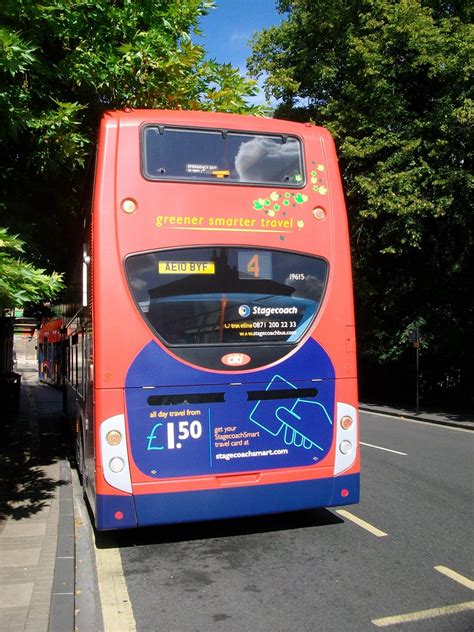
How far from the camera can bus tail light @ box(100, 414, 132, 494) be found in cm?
515

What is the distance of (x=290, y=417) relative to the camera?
5.64m

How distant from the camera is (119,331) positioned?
5.22 meters

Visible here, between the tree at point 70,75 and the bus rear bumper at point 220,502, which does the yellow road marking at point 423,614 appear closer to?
the bus rear bumper at point 220,502

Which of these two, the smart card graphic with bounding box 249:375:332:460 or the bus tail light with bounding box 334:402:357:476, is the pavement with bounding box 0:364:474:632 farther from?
the bus tail light with bounding box 334:402:357:476

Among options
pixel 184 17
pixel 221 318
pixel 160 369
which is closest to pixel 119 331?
pixel 160 369

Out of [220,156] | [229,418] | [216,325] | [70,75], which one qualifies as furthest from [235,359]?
[70,75]

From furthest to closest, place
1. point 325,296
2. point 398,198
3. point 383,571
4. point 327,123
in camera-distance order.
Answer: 1. point 327,123
2. point 398,198
3. point 325,296
4. point 383,571

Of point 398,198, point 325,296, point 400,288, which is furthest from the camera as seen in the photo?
point 400,288

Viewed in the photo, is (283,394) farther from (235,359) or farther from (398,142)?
(398,142)

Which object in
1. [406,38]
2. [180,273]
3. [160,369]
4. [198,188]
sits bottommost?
[160,369]

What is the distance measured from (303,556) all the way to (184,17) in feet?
21.5

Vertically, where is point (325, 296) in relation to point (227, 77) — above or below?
below

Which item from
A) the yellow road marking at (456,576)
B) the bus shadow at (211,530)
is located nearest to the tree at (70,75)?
the bus shadow at (211,530)

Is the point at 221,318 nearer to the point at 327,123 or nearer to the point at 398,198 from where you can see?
the point at 398,198
